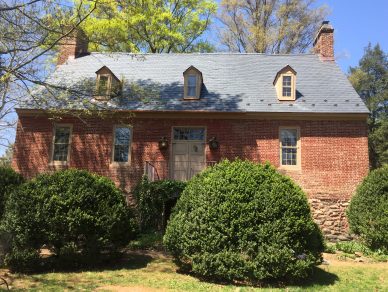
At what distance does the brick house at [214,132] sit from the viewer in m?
16.0

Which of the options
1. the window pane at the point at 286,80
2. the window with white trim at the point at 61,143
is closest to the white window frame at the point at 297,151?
the window pane at the point at 286,80

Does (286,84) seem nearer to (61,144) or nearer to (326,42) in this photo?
(326,42)

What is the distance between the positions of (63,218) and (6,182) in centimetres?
391

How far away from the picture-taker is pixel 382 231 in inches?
476

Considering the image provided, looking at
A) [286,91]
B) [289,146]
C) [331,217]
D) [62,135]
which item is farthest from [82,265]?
[286,91]

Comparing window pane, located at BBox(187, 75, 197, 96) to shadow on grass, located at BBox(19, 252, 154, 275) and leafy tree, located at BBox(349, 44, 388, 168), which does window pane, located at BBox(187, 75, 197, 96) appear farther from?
leafy tree, located at BBox(349, 44, 388, 168)

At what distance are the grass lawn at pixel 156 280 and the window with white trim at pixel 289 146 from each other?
20.8ft

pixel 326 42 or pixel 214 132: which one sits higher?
pixel 326 42

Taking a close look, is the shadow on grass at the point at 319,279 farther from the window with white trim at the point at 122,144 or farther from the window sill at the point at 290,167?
the window with white trim at the point at 122,144

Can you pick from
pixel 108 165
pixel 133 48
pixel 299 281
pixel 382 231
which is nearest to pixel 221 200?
pixel 299 281

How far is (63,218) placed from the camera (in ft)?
30.4

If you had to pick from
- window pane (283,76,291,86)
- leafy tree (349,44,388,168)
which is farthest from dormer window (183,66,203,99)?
leafy tree (349,44,388,168)

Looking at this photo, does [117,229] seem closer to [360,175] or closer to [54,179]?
[54,179]

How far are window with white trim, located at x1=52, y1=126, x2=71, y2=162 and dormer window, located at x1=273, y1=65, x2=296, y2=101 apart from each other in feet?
31.0
